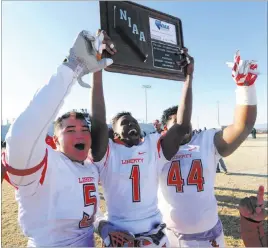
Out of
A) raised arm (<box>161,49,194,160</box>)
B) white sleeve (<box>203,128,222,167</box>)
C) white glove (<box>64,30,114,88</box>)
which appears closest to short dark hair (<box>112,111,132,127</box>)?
raised arm (<box>161,49,194,160</box>)

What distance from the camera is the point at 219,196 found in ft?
25.6

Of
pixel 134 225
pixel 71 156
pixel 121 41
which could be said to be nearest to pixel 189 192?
pixel 134 225

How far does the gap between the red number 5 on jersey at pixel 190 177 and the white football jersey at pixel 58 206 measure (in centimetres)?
95

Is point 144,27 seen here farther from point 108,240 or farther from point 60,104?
point 108,240

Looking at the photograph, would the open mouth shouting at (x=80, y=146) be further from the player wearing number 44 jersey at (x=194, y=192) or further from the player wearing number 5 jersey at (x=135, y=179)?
the player wearing number 44 jersey at (x=194, y=192)

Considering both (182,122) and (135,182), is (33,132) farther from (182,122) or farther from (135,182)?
(182,122)

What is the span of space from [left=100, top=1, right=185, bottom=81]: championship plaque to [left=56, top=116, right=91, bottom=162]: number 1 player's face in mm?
613

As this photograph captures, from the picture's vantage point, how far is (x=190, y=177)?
2.90 meters

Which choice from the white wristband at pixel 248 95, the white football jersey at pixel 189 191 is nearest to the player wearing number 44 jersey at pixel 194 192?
the white football jersey at pixel 189 191

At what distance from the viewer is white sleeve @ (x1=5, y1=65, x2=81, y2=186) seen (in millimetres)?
1422

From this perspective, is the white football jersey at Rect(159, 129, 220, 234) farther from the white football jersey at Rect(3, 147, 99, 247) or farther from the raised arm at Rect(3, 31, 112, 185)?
the raised arm at Rect(3, 31, 112, 185)

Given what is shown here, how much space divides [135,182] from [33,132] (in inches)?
50.3

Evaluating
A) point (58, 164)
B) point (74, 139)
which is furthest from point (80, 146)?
point (58, 164)

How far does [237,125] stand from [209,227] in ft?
3.50
